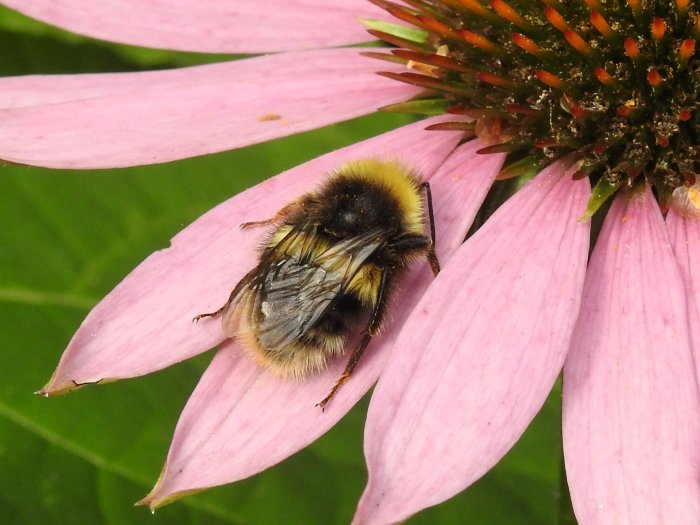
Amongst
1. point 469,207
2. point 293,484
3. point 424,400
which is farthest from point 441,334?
point 293,484

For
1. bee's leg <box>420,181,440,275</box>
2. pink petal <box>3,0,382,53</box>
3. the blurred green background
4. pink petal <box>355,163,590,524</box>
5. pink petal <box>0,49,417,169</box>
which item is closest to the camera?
pink petal <box>355,163,590,524</box>

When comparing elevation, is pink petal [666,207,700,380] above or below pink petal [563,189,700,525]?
above

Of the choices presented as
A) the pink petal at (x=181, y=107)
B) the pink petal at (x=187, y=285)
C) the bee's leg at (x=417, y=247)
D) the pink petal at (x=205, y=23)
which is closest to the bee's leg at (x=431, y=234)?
the bee's leg at (x=417, y=247)

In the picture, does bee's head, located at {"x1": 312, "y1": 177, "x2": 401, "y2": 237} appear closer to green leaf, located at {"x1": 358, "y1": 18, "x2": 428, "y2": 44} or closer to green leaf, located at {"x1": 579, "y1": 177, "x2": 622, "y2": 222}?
green leaf, located at {"x1": 579, "y1": 177, "x2": 622, "y2": 222}

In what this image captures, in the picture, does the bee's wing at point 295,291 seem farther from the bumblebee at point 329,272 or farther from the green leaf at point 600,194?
the green leaf at point 600,194

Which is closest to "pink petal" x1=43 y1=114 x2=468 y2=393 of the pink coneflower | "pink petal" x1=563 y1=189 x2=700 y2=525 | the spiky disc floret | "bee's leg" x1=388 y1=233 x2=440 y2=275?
the pink coneflower

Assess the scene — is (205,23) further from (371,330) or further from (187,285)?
(371,330)
